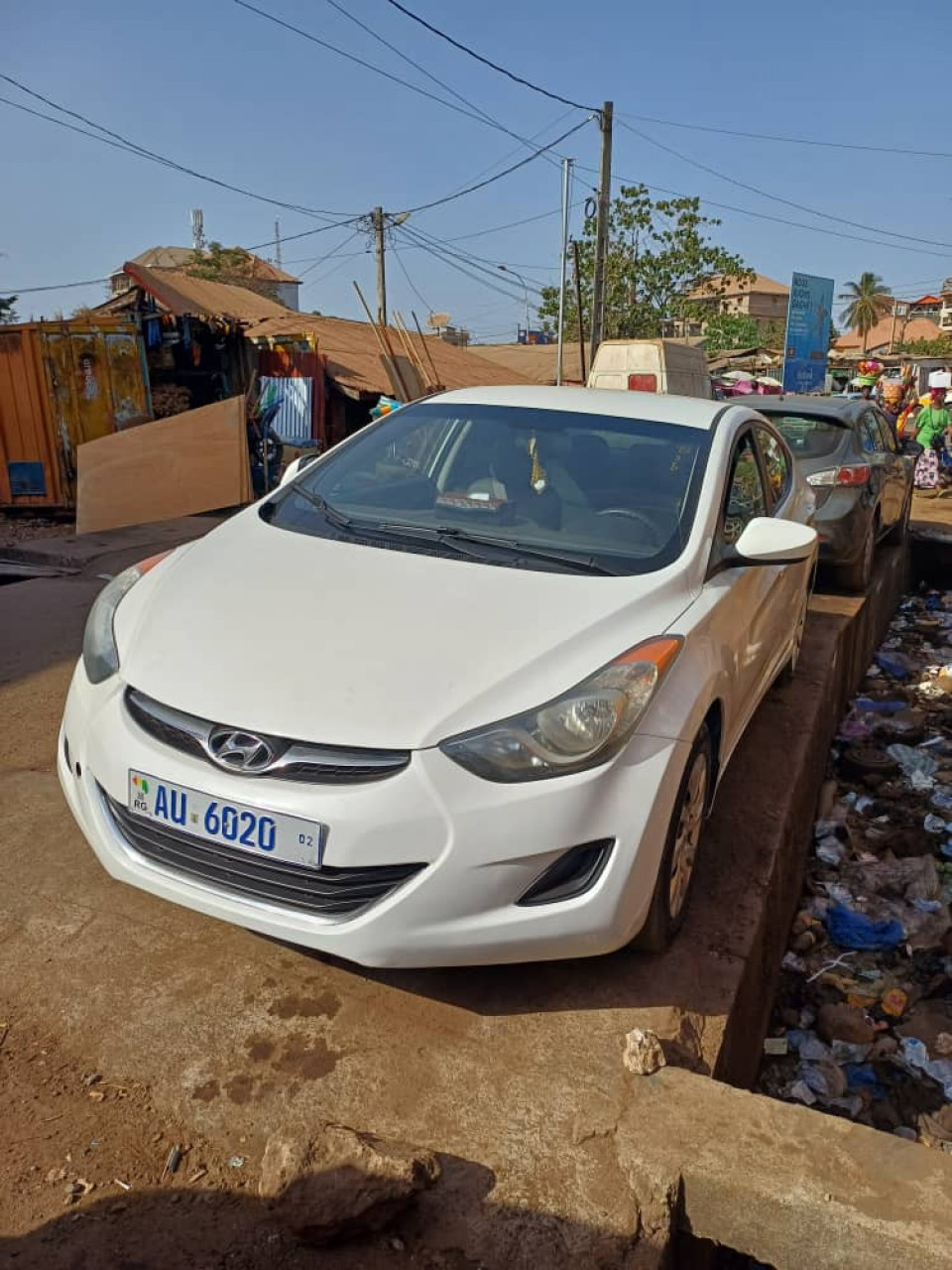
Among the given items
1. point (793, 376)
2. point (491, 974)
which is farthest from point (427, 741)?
point (793, 376)

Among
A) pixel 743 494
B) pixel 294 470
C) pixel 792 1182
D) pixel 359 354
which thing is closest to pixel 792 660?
pixel 743 494

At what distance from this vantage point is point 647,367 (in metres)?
15.0

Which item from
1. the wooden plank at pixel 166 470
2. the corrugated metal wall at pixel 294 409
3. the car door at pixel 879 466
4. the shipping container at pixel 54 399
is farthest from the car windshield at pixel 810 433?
the corrugated metal wall at pixel 294 409

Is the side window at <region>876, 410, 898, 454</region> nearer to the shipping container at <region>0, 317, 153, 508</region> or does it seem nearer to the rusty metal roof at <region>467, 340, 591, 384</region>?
the shipping container at <region>0, 317, 153, 508</region>

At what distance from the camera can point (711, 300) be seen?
106 ft

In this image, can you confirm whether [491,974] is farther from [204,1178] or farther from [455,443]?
[455,443]

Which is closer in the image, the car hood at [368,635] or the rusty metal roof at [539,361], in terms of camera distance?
the car hood at [368,635]

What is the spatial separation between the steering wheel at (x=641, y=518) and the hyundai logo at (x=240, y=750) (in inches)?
56.7

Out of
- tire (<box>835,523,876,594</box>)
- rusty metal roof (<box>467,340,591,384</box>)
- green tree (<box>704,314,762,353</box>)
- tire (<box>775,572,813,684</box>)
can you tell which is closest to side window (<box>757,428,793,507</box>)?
tire (<box>775,572,813,684</box>)

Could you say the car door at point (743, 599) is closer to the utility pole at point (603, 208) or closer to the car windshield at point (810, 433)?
the car windshield at point (810, 433)

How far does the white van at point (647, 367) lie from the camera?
48.1 feet

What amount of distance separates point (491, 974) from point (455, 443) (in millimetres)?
1971

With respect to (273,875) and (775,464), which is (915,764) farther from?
(273,875)

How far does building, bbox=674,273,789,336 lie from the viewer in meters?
30.0
